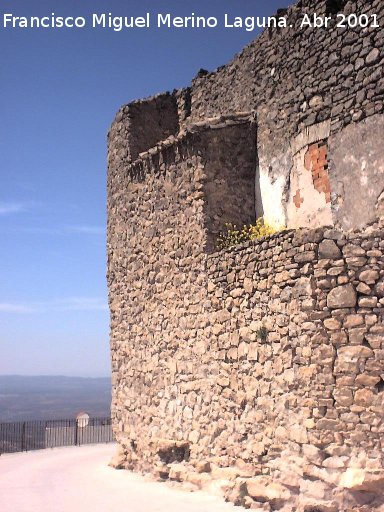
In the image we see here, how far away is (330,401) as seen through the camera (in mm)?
8297

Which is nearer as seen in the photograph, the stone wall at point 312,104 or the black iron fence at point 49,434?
the stone wall at point 312,104

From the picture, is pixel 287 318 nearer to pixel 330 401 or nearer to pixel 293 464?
pixel 330 401

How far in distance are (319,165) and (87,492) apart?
25.2 ft

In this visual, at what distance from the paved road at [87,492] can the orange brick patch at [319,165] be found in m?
5.71

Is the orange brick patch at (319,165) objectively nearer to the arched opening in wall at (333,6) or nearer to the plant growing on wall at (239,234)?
the plant growing on wall at (239,234)

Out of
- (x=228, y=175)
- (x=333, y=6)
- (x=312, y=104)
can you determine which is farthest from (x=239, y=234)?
(x=333, y=6)

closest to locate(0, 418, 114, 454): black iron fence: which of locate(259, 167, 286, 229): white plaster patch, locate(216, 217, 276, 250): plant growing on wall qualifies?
locate(216, 217, 276, 250): plant growing on wall

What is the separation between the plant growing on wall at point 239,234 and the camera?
37.2 ft

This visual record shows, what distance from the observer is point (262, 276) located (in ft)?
31.6

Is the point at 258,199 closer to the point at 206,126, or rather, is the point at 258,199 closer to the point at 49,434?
the point at 206,126

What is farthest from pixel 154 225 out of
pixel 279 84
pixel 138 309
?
pixel 279 84

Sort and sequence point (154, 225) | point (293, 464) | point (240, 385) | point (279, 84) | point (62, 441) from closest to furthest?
point (293, 464)
point (240, 385)
point (279, 84)
point (154, 225)
point (62, 441)

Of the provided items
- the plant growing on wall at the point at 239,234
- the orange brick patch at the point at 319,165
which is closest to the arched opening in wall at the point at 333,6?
the orange brick patch at the point at 319,165

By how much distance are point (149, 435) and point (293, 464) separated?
442cm
